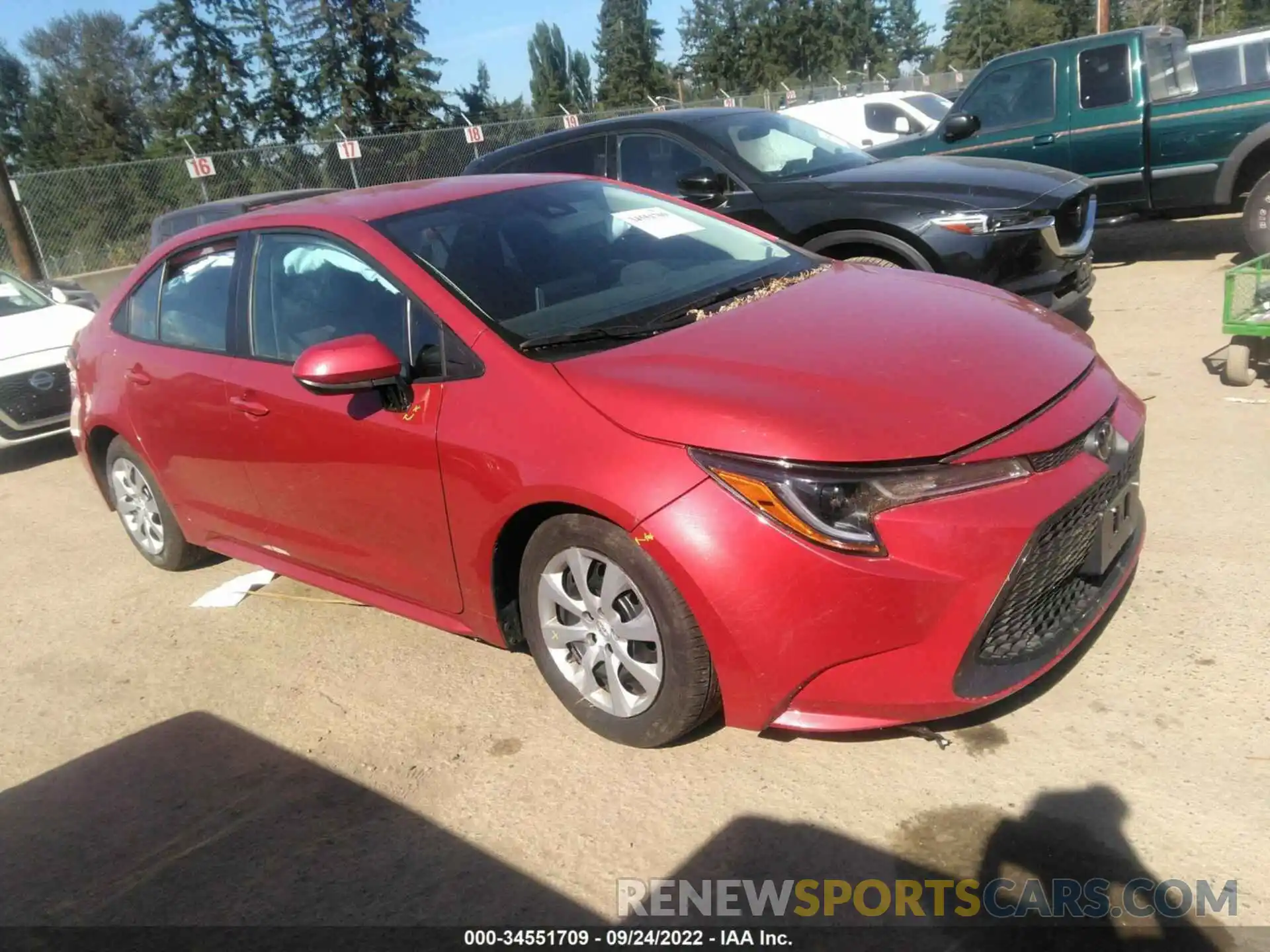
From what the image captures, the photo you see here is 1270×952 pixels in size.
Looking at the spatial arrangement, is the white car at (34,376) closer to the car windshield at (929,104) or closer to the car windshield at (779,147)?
the car windshield at (779,147)

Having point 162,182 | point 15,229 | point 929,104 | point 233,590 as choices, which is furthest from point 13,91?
point 233,590

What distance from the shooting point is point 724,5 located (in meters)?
78.0

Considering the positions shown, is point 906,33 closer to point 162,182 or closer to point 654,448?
point 162,182

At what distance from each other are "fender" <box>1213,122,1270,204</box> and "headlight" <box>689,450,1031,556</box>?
6960 millimetres

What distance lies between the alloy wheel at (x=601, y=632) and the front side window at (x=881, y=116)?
1342 cm

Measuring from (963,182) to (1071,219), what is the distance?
0.81 m

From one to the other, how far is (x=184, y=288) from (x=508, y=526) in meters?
2.28

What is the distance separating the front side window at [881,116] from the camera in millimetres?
15086

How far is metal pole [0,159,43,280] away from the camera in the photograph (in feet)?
47.6

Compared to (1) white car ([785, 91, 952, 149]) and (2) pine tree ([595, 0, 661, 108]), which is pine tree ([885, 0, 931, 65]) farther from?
(1) white car ([785, 91, 952, 149])

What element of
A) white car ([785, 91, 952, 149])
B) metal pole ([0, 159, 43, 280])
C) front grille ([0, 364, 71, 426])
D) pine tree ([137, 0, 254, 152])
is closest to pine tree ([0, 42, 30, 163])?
pine tree ([137, 0, 254, 152])

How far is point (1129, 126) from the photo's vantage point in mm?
8625

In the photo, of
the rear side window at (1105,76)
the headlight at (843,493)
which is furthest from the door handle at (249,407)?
the rear side window at (1105,76)

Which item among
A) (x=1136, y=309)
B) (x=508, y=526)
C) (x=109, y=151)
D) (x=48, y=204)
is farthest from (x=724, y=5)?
(x=508, y=526)
